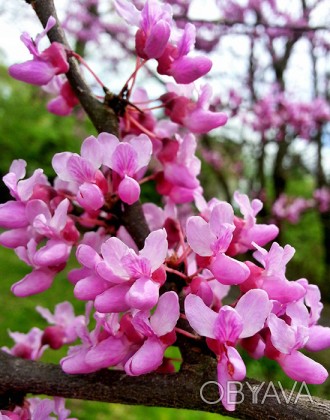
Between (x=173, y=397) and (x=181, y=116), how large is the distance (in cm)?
52

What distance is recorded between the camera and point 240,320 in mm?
666

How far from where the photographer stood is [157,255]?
0.72 m

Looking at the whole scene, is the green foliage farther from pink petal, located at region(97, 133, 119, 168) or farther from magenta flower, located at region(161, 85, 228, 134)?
pink petal, located at region(97, 133, 119, 168)

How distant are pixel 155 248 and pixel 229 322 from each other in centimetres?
14

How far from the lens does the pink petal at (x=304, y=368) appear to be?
74 centimetres

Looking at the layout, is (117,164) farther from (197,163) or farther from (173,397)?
(173,397)

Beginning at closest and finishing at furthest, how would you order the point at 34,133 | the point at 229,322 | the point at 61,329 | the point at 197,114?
the point at 229,322, the point at 197,114, the point at 61,329, the point at 34,133

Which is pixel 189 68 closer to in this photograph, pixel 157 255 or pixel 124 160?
pixel 124 160

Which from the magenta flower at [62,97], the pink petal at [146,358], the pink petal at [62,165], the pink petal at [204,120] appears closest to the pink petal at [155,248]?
the pink petal at [146,358]

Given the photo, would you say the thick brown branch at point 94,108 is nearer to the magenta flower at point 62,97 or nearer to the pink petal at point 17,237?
the magenta flower at point 62,97

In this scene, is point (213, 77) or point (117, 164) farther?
point (213, 77)

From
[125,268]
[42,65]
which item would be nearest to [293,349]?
[125,268]

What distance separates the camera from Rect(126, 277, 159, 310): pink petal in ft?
2.21

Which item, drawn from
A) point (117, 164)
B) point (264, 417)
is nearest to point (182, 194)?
point (117, 164)
